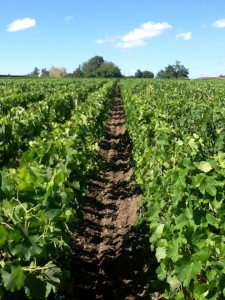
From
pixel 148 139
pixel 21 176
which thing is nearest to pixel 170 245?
pixel 21 176

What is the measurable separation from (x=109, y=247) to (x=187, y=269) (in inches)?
124

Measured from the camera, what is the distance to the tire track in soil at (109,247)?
525 centimetres

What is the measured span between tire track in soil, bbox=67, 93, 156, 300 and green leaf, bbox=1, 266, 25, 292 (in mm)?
2189

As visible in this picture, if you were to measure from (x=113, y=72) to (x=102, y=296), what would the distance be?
102692 mm

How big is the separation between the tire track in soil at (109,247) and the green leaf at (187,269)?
156 cm

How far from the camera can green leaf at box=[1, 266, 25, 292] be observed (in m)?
2.41

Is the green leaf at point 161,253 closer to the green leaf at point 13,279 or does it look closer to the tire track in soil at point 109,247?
the tire track in soil at point 109,247

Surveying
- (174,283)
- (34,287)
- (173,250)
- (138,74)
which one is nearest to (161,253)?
(174,283)

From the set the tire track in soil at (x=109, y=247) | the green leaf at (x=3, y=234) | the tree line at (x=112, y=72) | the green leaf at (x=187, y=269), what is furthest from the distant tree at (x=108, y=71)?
the green leaf at (x=3, y=234)

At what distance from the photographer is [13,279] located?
2.43 meters

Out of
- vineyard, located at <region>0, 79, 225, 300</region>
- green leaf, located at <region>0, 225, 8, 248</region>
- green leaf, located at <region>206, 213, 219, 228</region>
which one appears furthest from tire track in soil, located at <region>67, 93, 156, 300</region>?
green leaf, located at <region>0, 225, 8, 248</region>

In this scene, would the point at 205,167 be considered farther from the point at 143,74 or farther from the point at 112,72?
the point at 143,74

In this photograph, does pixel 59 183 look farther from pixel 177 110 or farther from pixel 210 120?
pixel 177 110

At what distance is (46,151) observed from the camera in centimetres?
482
